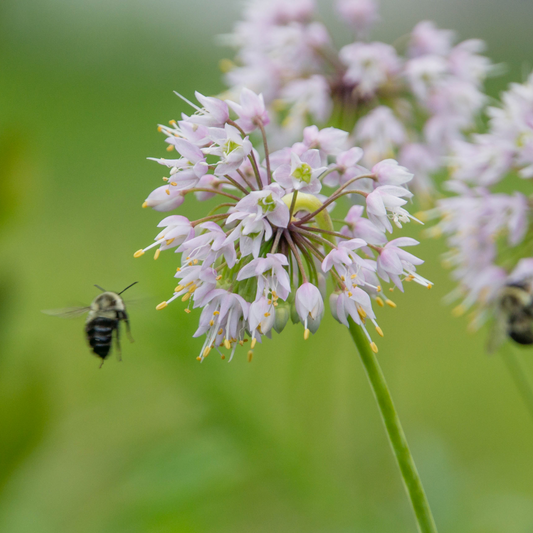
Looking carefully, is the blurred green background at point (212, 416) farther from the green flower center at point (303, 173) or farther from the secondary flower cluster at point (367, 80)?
the secondary flower cluster at point (367, 80)

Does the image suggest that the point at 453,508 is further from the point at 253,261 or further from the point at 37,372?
the point at 37,372

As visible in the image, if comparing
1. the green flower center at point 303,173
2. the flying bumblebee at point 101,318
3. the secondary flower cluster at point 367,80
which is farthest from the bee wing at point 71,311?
the secondary flower cluster at point 367,80

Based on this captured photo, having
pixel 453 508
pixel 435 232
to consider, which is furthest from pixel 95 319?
pixel 453 508

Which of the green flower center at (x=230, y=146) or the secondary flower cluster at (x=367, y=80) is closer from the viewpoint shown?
the green flower center at (x=230, y=146)

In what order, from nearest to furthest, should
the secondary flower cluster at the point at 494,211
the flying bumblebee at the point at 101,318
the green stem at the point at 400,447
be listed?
the green stem at the point at 400,447
the flying bumblebee at the point at 101,318
the secondary flower cluster at the point at 494,211

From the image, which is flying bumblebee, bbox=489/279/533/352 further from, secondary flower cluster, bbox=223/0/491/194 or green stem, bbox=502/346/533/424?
secondary flower cluster, bbox=223/0/491/194
